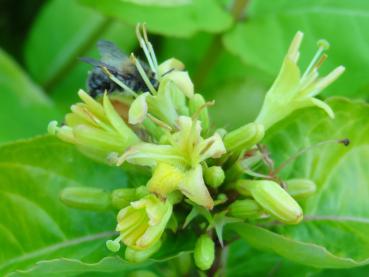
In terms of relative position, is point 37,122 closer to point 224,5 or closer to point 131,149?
point 224,5

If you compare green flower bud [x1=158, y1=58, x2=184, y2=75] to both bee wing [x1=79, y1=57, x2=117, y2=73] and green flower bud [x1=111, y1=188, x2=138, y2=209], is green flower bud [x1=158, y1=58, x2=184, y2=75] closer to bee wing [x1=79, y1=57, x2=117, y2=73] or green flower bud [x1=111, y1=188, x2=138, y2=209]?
bee wing [x1=79, y1=57, x2=117, y2=73]

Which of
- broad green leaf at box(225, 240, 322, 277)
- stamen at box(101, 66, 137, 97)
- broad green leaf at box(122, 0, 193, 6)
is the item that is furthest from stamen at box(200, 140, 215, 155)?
broad green leaf at box(122, 0, 193, 6)

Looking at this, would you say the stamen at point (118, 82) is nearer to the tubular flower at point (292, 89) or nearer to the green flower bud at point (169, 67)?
the green flower bud at point (169, 67)

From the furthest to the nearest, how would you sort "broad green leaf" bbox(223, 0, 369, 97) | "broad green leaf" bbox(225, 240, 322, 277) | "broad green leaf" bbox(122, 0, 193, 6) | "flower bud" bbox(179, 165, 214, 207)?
"broad green leaf" bbox(223, 0, 369, 97)
"broad green leaf" bbox(122, 0, 193, 6)
"broad green leaf" bbox(225, 240, 322, 277)
"flower bud" bbox(179, 165, 214, 207)

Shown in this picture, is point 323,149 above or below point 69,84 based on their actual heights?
above

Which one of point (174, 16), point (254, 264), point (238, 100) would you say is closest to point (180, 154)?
point (254, 264)

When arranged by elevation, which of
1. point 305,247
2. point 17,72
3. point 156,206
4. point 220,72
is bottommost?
point 220,72

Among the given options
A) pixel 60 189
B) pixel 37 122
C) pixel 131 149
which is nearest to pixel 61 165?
pixel 60 189

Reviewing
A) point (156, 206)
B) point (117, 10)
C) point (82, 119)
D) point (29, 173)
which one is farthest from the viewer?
point (117, 10)
